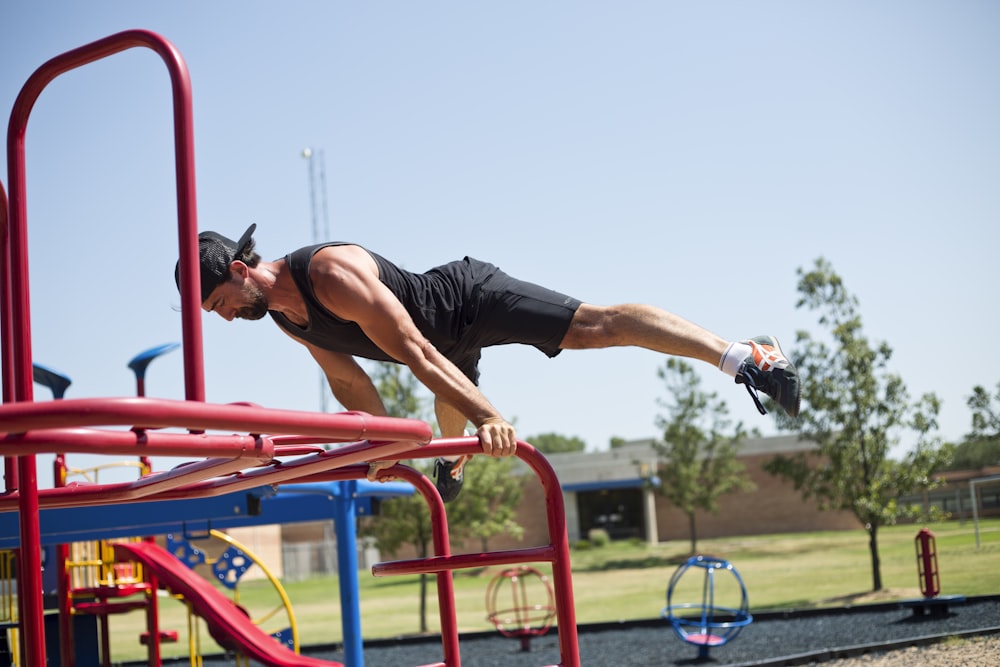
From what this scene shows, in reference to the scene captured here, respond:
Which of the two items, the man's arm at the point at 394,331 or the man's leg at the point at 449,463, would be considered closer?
the man's arm at the point at 394,331

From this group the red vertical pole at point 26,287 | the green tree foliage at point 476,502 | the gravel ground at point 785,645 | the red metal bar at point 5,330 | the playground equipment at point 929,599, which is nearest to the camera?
the red vertical pole at point 26,287

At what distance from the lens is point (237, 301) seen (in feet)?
10.1

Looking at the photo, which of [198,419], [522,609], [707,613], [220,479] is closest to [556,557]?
[220,479]

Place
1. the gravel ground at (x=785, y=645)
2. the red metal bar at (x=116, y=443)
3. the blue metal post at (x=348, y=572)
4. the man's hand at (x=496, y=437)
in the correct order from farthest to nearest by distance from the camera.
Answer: the gravel ground at (x=785, y=645)
the blue metal post at (x=348, y=572)
the man's hand at (x=496, y=437)
the red metal bar at (x=116, y=443)

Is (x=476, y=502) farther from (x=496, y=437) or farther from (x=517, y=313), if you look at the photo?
(x=496, y=437)

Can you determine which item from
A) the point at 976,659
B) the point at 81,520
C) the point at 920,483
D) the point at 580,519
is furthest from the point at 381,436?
the point at 580,519

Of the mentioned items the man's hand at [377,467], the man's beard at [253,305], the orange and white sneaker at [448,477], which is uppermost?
the man's beard at [253,305]

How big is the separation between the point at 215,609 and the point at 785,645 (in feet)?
18.6

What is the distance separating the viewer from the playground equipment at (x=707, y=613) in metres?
10.0

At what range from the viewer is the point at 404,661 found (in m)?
11.3

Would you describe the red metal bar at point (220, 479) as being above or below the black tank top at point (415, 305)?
below

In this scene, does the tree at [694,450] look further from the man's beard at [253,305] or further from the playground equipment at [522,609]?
the man's beard at [253,305]

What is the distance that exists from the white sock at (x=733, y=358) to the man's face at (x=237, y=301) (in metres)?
1.50

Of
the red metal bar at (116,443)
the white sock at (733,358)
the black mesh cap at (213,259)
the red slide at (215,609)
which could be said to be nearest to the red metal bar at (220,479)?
the red metal bar at (116,443)
